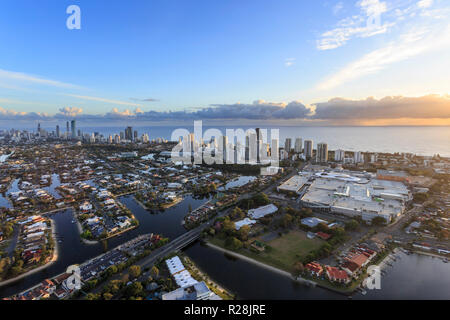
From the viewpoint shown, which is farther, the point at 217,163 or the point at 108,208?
the point at 217,163

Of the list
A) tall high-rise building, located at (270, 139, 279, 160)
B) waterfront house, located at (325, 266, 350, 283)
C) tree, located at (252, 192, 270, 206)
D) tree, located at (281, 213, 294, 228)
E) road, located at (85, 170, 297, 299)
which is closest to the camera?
waterfront house, located at (325, 266, 350, 283)

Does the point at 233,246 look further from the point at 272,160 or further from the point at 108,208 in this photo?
the point at 272,160

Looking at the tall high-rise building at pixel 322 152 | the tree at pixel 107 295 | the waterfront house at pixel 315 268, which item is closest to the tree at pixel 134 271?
the tree at pixel 107 295

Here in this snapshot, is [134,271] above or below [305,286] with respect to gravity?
above

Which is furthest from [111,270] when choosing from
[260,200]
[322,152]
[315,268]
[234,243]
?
[322,152]

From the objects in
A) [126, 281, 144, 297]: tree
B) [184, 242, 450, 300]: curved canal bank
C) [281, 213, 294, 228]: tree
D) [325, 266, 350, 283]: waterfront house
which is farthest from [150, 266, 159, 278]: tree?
A: [281, 213, 294, 228]: tree

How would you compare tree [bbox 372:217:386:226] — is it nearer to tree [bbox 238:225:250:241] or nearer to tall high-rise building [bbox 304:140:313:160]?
tree [bbox 238:225:250:241]

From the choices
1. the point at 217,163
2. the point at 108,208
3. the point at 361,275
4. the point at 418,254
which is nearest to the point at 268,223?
the point at 361,275

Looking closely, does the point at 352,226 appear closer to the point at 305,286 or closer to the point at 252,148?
the point at 305,286
